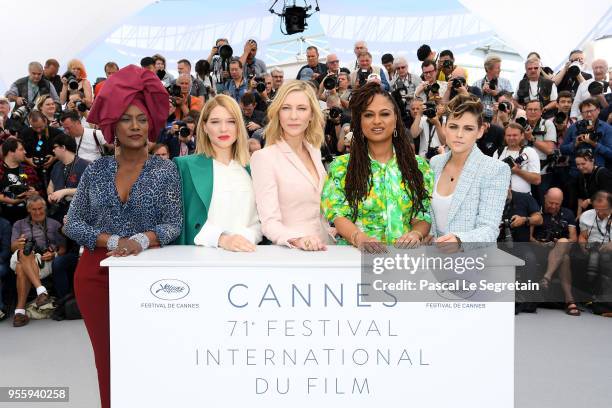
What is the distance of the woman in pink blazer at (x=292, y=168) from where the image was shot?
8.63ft

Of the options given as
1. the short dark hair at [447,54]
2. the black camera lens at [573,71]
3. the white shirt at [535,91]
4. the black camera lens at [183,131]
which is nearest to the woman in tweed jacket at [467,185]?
the black camera lens at [183,131]

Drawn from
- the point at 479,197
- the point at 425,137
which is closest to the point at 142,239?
the point at 479,197

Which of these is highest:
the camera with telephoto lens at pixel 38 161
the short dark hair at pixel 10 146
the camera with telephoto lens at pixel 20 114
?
the camera with telephoto lens at pixel 20 114

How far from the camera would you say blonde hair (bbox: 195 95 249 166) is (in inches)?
106

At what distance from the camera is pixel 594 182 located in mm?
6227

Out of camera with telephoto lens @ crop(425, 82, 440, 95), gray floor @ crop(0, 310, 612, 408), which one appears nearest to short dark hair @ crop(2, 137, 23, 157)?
gray floor @ crop(0, 310, 612, 408)

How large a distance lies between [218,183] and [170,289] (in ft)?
2.23

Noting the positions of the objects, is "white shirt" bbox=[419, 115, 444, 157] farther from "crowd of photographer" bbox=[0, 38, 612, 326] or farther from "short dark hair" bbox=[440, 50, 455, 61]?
"short dark hair" bbox=[440, 50, 455, 61]

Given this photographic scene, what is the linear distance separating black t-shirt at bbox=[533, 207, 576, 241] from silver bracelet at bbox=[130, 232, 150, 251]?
479 centimetres

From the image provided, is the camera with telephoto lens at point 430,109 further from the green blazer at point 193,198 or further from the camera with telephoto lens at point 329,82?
the green blazer at point 193,198

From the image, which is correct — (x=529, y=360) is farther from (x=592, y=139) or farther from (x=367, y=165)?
(x=592, y=139)

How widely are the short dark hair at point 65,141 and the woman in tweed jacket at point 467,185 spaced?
14.5ft

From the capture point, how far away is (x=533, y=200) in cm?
612

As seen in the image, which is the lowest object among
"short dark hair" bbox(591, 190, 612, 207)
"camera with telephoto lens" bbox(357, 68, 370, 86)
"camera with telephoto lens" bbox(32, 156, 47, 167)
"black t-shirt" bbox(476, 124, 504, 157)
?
"short dark hair" bbox(591, 190, 612, 207)
